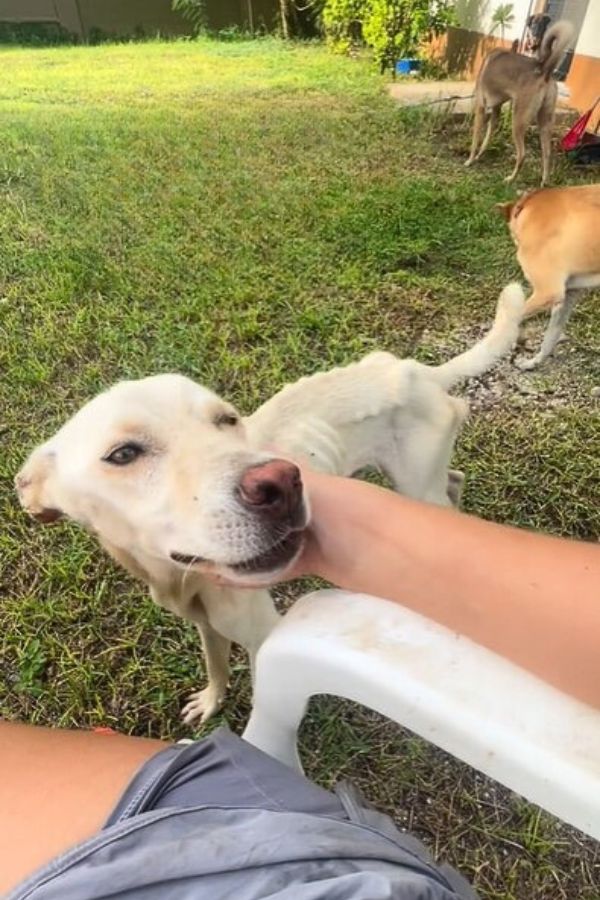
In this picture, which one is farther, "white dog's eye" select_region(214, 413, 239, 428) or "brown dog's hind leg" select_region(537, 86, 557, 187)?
"brown dog's hind leg" select_region(537, 86, 557, 187)

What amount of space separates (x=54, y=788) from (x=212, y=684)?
0.89 meters

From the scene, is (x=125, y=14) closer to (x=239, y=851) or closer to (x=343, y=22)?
(x=343, y=22)

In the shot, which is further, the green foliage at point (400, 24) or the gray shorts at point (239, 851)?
the green foliage at point (400, 24)

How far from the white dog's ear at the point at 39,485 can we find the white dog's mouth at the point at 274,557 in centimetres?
54

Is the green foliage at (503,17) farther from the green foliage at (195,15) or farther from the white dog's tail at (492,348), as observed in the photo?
the green foliage at (195,15)

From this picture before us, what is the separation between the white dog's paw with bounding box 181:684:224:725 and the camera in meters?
1.74

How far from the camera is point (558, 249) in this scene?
3102mm

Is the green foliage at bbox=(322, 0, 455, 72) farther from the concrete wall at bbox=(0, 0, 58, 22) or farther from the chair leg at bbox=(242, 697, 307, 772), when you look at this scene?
the chair leg at bbox=(242, 697, 307, 772)

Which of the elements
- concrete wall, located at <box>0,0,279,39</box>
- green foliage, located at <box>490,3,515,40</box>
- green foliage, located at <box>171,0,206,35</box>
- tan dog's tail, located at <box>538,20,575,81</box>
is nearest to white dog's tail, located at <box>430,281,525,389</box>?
tan dog's tail, located at <box>538,20,575,81</box>

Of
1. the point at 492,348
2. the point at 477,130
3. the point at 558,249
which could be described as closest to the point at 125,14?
the point at 477,130

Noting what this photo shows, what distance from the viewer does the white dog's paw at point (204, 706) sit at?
174 cm

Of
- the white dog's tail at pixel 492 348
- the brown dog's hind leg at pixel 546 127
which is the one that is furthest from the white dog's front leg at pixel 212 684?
the brown dog's hind leg at pixel 546 127

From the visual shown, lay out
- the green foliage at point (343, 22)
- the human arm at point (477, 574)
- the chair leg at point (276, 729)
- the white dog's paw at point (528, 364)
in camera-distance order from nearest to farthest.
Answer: the human arm at point (477, 574), the chair leg at point (276, 729), the white dog's paw at point (528, 364), the green foliage at point (343, 22)

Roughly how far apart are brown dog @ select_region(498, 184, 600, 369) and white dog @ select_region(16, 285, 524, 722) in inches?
44.7
